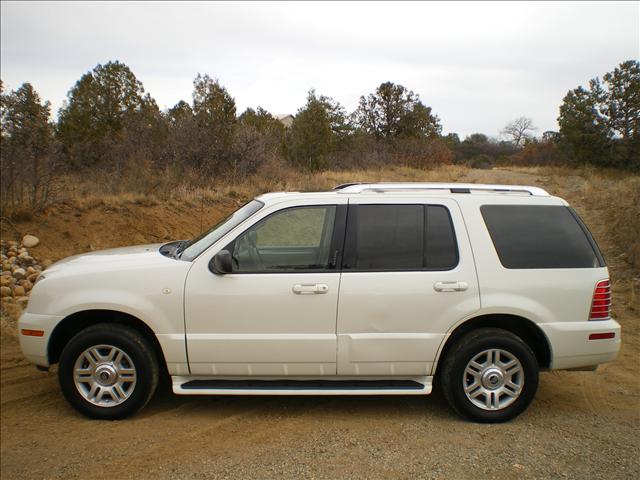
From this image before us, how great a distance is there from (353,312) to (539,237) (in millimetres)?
1613

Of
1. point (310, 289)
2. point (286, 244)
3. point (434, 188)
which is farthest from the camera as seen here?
point (286, 244)

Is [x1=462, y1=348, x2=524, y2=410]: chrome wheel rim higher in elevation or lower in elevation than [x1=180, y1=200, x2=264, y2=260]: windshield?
lower

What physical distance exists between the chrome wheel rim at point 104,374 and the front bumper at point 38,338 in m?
0.30

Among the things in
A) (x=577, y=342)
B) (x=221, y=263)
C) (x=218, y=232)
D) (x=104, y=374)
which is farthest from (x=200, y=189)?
(x=577, y=342)

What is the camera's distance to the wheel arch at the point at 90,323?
4.09 m

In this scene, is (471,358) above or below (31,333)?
below

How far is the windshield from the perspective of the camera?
13.7 feet

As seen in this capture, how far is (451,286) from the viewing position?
156 inches

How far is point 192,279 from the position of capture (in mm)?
3961

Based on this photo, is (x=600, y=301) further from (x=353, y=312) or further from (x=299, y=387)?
(x=299, y=387)

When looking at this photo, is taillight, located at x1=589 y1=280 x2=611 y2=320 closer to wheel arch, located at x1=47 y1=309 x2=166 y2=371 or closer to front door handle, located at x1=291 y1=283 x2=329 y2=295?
front door handle, located at x1=291 y1=283 x2=329 y2=295

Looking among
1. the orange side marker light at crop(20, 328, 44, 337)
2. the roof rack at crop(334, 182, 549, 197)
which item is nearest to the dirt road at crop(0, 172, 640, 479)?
the orange side marker light at crop(20, 328, 44, 337)

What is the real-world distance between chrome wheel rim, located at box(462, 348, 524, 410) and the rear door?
1.14ft

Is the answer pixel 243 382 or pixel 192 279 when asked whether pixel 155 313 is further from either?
pixel 243 382
